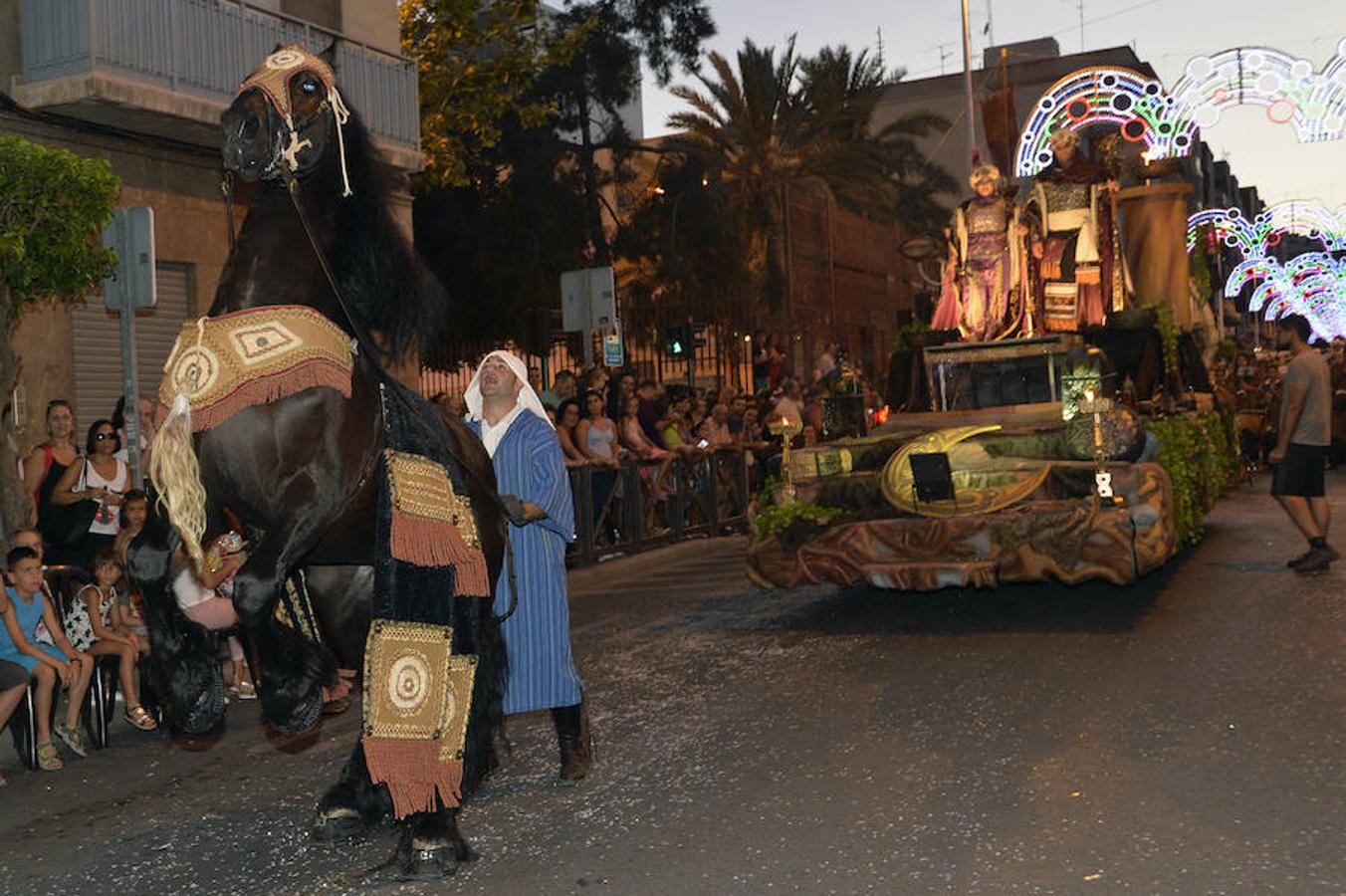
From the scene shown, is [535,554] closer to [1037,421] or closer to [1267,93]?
[1037,421]

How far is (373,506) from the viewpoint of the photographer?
191 inches

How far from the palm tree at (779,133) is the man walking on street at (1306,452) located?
21.8 m

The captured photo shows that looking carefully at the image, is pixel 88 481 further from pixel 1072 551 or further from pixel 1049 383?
pixel 1049 383

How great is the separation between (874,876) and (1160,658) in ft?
13.7

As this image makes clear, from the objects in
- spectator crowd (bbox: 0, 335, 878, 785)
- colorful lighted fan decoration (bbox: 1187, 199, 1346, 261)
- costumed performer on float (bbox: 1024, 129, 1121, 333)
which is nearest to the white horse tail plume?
spectator crowd (bbox: 0, 335, 878, 785)

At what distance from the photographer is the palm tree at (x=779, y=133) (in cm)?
3250

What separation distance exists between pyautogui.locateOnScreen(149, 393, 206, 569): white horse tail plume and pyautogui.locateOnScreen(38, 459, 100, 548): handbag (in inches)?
213

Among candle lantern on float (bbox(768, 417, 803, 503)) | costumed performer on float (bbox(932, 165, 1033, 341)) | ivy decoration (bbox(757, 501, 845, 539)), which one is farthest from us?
costumed performer on float (bbox(932, 165, 1033, 341))

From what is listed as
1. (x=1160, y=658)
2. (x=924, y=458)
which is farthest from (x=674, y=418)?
(x=1160, y=658)

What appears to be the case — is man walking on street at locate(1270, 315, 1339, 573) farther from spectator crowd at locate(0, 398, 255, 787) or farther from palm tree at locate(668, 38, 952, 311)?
palm tree at locate(668, 38, 952, 311)

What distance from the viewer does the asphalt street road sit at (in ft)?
15.7

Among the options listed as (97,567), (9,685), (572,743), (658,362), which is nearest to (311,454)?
(572,743)

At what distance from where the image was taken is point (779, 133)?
33281 mm

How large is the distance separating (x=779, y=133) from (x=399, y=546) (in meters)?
29.7
